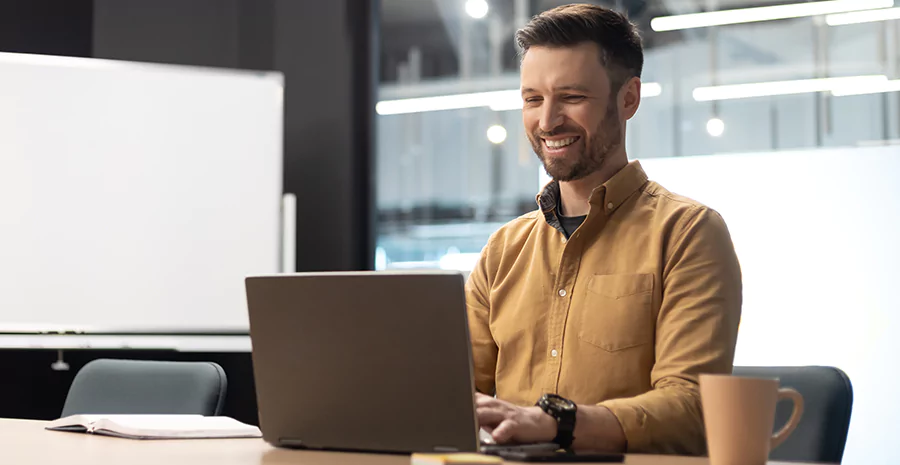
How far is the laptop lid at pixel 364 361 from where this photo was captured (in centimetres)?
124

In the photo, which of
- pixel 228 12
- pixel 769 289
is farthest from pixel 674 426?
pixel 228 12

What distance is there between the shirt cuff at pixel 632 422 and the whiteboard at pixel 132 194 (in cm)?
253

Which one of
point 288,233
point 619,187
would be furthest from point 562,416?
point 288,233

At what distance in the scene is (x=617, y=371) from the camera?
1.77 m

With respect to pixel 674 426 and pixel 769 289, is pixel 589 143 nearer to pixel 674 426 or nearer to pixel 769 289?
pixel 674 426

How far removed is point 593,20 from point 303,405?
3.36 ft

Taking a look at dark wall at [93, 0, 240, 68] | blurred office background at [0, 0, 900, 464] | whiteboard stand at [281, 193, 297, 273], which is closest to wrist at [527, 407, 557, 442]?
blurred office background at [0, 0, 900, 464]

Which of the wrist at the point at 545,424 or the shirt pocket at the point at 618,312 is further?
the shirt pocket at the point at 618,312

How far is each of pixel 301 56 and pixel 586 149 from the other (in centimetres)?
248

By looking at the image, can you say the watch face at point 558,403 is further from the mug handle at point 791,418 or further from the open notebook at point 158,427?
the open notebook at point 158,427

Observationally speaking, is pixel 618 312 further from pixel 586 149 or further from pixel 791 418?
pixel 791 418

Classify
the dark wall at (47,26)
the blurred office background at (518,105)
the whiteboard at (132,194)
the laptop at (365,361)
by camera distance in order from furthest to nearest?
the blurred office background at (518,105), the dark wall at (47,26), the whiteboard at (132,194), the laptop at (365,361)

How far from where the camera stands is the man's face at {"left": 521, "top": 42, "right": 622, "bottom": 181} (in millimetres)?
1920

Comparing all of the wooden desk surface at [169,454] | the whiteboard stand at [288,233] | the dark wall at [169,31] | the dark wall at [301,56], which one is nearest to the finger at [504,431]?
the wooden desk surface at [169,454]
